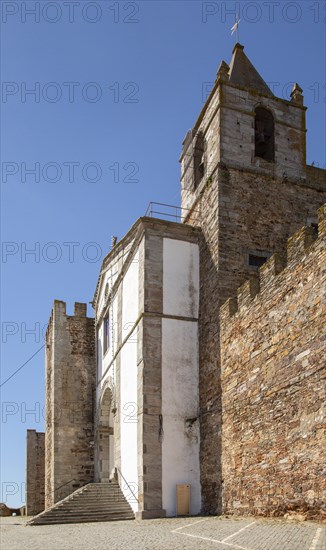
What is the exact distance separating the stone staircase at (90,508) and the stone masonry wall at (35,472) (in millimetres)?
12429

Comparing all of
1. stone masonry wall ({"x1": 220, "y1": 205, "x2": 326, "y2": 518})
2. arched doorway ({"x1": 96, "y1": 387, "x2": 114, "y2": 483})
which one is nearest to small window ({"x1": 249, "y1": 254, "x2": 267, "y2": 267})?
stone masonry wall ({"x1": 220, "y1": 205, "x2": 326, "y2": 518})

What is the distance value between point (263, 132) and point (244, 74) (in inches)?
84.6

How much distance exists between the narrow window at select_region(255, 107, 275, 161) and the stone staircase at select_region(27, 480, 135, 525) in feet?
33.4

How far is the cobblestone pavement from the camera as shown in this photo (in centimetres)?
890

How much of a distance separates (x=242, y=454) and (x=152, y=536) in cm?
319

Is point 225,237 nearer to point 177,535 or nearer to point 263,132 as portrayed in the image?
point 263,132

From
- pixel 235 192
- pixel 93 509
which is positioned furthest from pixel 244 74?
pixel 93 509

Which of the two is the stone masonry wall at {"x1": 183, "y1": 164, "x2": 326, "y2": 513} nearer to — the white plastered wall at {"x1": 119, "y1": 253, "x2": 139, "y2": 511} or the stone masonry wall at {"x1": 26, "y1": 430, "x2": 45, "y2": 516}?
the white plastered wall at {"x1": 119, "y1": 253, "x2": 139, "y2": 511}

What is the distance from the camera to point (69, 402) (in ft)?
79.9

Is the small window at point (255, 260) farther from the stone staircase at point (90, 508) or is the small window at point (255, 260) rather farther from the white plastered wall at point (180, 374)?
the stone staircase at point (90, 508)

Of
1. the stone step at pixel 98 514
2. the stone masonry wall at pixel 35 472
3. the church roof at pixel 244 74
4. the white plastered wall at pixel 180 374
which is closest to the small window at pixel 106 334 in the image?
the white plastered wall at pixel 180 374

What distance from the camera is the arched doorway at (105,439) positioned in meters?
22.6

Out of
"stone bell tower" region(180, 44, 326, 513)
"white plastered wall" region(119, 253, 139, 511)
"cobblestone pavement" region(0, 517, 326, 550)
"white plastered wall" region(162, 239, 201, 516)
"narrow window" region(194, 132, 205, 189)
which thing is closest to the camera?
"cobblestone pavement" region(0, 517, 326, 550)

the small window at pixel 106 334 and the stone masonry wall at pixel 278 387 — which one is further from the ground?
the small window at pixel 106 334
